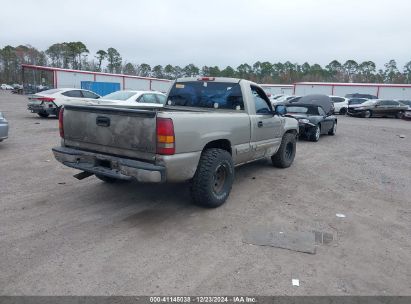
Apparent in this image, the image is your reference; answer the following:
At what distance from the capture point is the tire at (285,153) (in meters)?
7.77

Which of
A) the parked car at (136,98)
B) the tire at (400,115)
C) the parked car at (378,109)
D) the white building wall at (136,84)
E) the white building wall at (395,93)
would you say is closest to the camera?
the parked car at (136,98)

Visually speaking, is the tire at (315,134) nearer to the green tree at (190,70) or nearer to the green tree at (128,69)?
the green tree at (190,70)

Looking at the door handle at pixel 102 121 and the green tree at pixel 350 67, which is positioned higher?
the green tree at pixel 350 67

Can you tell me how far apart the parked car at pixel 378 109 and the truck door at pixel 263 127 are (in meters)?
22.9

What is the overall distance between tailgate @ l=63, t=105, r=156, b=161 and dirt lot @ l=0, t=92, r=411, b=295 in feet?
3.02

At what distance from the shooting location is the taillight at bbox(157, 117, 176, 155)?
4.25 meters

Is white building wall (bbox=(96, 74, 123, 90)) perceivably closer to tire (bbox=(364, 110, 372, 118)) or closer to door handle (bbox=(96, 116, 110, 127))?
tire (bbox=(364, 110, 372, 118))

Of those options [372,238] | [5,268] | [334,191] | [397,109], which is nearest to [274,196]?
[334,191]

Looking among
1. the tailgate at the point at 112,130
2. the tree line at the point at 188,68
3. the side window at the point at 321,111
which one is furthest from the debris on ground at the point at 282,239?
the tree line at the point at 188,68

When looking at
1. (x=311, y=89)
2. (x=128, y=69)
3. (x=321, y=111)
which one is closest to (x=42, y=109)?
(x=321, y=111)

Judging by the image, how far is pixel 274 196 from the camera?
5965mm

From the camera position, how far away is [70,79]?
38906 mm

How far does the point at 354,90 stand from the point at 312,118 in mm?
33898

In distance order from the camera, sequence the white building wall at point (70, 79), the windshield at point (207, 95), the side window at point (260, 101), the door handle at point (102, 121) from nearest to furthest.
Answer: the door handle at point (102, 121)
the windshield at point (207, 95)
the side window at point (260, 101)
the white building wall at point (70, 79)
